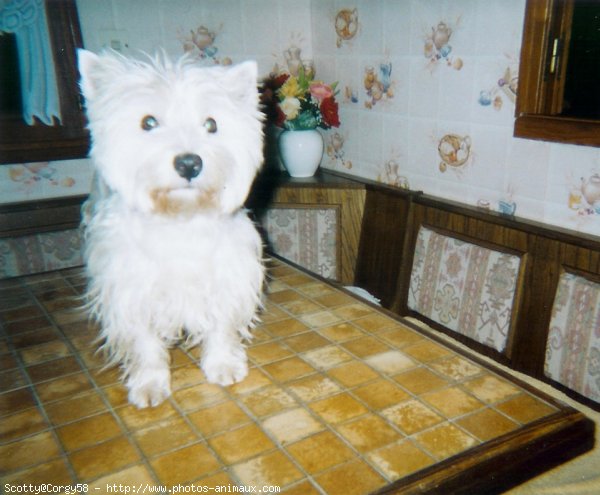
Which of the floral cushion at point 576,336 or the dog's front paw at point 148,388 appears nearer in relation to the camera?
the dog's front paw at point 148,388

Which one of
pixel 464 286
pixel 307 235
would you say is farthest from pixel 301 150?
pixel 464 286

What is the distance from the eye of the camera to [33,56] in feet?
10.1

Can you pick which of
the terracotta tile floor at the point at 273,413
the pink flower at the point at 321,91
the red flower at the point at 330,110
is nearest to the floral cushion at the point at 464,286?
the terracotta tile floor at the point at 273,413

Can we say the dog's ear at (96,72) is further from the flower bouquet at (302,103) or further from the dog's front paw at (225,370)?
the flower bouquet at (302,103)

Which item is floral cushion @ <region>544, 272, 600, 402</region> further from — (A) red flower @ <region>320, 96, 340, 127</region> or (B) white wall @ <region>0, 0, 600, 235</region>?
(A) red flower @ <region>320, 96, 340, 127</region>

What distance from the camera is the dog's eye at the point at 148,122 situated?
1.44 m

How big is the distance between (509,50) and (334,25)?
158 cm

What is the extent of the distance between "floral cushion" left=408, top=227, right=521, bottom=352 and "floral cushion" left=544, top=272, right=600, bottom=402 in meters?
0.23

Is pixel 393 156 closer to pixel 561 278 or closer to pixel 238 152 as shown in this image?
pixel 561 278

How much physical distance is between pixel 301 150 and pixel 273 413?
259 cm

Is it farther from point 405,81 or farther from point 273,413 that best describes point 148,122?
point 405,81

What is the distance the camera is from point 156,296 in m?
1.58

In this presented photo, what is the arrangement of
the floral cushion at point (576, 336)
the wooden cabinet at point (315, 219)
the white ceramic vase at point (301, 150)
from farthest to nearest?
the white ceramic vase at point (301, 150), the wooden cabinet at point (315, 219), the floral cushion at point (576, 336)

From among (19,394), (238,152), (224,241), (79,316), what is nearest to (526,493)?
(224,241)
